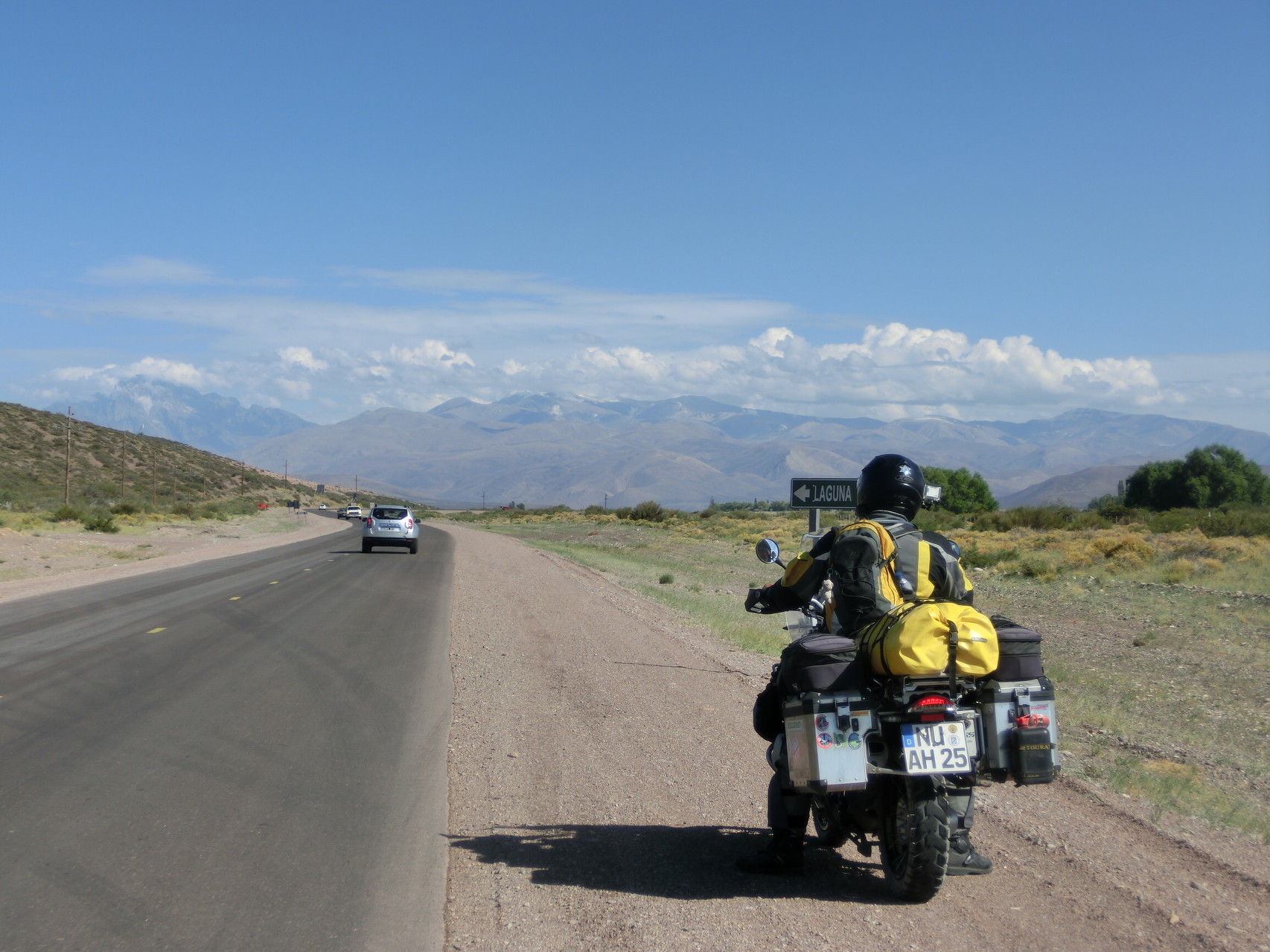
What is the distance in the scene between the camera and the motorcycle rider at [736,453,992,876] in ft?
14.8

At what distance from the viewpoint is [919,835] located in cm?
432

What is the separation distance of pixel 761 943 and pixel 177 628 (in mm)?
12125

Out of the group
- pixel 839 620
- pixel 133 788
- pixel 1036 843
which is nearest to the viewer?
pixel 839 620

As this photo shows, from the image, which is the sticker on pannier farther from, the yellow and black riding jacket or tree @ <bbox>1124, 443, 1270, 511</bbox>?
tree @ <bbox>1124, 443, 1270, 511</bbox>

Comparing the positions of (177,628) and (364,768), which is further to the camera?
(177,628)

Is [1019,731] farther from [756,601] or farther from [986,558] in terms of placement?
[986,558]

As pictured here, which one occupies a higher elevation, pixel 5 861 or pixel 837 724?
pixel 837 724

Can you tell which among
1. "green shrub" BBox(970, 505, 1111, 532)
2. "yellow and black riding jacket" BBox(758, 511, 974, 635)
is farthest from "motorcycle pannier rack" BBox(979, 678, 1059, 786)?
"green shrub" BBox(970, 505, 1111, 532)

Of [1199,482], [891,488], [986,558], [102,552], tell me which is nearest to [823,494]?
[891,488]

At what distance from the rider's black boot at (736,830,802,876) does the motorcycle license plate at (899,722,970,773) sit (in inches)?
39.1

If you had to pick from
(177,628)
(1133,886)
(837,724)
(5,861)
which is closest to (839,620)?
(837,724)

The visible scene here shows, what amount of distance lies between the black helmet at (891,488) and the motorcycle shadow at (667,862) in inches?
75.2

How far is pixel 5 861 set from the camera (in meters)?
4.87

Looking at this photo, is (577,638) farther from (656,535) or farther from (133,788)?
(656,535)
